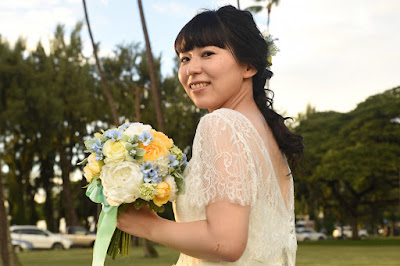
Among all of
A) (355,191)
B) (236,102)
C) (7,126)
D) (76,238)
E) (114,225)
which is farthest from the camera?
(355,191)

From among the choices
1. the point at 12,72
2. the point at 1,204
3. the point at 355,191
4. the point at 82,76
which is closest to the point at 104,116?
the point at 82,76

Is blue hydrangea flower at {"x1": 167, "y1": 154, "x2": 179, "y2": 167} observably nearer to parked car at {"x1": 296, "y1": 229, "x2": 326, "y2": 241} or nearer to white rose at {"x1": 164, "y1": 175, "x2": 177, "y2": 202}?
white rose at {"x1": 164, "y1": 175, "x2": 177, "y2": 202}

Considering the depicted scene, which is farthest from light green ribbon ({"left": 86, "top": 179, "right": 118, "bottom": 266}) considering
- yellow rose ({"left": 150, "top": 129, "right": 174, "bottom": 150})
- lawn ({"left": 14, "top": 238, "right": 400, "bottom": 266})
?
lawn ({"left": 14, "top": 238, "right": 400, "bottom": 266})

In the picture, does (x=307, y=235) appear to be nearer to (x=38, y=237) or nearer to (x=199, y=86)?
(x=38, y=237)

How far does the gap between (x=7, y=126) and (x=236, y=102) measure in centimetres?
3304

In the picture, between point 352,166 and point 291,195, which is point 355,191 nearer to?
point 352,166

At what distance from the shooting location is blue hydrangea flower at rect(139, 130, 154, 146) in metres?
2.34

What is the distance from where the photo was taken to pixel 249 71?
2514mm

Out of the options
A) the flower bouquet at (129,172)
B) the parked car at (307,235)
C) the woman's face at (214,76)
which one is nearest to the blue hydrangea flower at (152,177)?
the flower bouquet at (129,172)

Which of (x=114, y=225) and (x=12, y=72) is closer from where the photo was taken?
(x=114, y=225)

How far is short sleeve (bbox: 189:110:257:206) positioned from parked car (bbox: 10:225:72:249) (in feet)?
111

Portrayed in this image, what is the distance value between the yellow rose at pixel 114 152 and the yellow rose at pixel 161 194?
0.21 m

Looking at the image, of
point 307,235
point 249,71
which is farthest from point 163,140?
point 307,235

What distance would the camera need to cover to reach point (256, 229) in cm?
229
